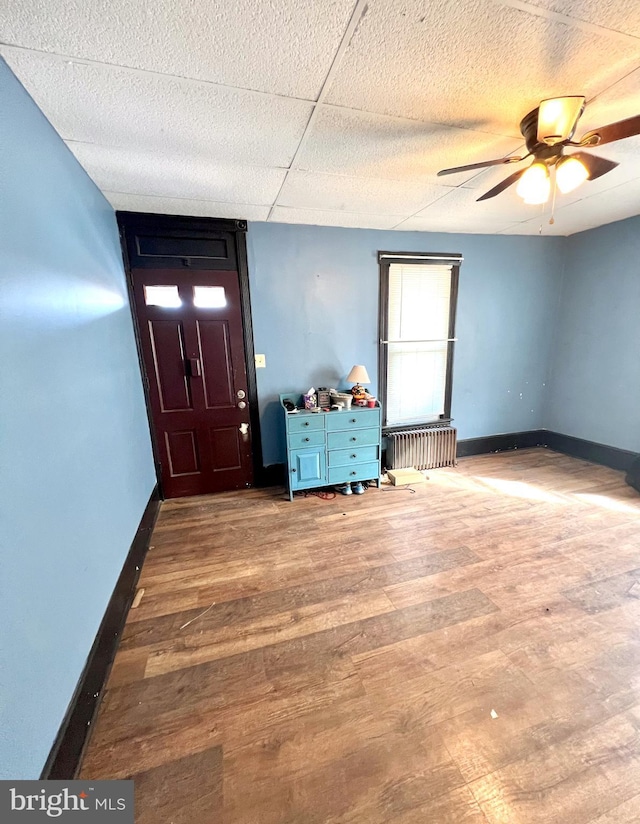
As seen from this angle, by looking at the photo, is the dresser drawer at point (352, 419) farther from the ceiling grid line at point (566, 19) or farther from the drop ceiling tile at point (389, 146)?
the ceiling grid line at point (566, 19)

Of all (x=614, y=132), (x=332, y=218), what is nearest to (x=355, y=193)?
(x=332, y=218)

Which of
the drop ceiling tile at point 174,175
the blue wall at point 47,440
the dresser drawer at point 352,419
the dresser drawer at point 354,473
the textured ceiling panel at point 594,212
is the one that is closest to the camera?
the blue wall at point 47,440

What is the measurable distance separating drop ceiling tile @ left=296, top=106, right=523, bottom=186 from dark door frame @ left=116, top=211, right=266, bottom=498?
1114 mm

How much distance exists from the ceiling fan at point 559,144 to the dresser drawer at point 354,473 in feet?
7.74

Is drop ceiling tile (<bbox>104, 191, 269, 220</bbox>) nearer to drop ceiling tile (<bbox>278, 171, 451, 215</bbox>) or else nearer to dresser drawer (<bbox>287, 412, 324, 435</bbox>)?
drop ceiling tile (<bbox>278, 171, 451, 215</bbox>)

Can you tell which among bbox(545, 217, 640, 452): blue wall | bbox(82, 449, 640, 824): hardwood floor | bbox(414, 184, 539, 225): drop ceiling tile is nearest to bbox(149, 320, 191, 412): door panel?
bbox(82, 449, 640, 824): hardwood floor

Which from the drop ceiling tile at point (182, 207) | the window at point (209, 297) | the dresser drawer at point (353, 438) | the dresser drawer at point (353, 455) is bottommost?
the dresser drawer at point (353, 455)

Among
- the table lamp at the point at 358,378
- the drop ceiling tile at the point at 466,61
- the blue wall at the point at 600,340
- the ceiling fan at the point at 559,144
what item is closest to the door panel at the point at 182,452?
→ the table lamp at the point at 358,378

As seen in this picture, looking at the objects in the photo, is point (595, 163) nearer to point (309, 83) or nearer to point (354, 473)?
point (309, 83)

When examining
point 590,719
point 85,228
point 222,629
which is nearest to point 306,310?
point 85,228

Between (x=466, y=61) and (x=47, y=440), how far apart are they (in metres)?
2.23

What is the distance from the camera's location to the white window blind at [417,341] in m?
3.40

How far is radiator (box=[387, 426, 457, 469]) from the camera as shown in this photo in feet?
11.6

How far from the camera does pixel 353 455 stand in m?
3.05
